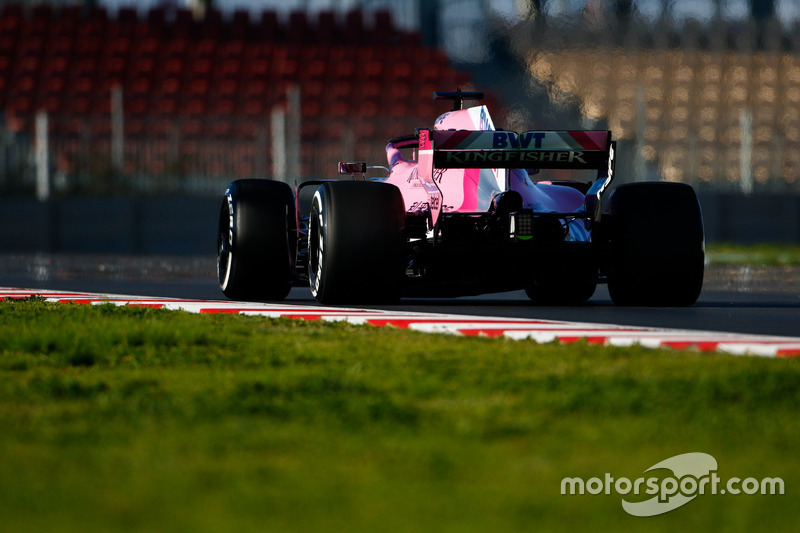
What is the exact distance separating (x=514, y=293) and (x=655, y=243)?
3.59 metres

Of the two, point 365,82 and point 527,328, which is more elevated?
point 365,82

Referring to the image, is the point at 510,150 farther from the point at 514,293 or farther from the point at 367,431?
the point at 367,431

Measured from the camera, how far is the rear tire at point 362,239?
8133mm

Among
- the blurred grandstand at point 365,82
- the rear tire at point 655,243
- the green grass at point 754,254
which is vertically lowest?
the green grass at point 754,254

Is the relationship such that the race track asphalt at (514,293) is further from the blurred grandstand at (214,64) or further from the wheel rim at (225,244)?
the blurred grandstand at (214,64)

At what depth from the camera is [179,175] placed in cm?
2145

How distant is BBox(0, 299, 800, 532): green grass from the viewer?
296 cm

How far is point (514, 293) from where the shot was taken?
476 inches

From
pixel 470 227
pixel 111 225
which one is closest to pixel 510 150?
pixel 470 227

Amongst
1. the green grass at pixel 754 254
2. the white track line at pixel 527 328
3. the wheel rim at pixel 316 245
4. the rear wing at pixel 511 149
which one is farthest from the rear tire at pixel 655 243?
the green grass at pixel 754 254

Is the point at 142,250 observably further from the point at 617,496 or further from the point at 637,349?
the point at 617,496

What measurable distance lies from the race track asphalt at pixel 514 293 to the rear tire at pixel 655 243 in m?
0.16

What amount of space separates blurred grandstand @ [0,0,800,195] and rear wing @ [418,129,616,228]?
12054 mm

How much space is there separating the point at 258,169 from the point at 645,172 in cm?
616
